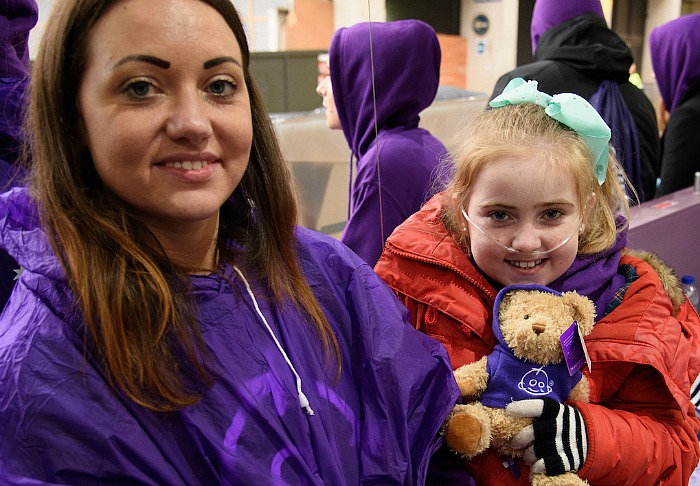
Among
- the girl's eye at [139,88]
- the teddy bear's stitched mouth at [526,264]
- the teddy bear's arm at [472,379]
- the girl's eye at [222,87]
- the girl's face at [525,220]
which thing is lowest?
the teddy bear's arm at [472,379]

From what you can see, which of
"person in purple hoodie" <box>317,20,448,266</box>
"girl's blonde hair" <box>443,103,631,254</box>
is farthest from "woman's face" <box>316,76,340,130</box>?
"girl's blonde hair" <box>443,103,631,254</box>

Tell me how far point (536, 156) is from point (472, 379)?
1.31 feet

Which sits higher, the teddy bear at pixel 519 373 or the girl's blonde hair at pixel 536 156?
the girl's blonde hair at pixel 536 156

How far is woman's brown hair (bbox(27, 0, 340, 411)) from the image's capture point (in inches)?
34.7

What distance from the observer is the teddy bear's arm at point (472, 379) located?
1183 mm

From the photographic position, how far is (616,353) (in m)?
1.21

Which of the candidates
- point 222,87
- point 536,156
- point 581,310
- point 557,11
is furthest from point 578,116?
Answer: point 557,11

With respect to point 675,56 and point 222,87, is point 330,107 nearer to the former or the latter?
point 222,87

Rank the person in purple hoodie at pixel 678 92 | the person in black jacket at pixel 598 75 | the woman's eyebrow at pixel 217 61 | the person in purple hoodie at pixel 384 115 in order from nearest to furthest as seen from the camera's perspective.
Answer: the woman's eyebrow at pixel 217 61
the person in purple hoodie at pixel 384 115
the person in black jacket at pixel 598 75
the person in purple hoodie at pixel 678 92

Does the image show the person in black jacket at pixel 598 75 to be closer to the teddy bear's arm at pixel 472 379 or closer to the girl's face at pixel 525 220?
the girl's face at pixel 525 220

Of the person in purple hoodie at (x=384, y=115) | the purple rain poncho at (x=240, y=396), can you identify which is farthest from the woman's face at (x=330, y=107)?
the purple rain poncho at (x=240, y=396)

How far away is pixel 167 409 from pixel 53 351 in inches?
6.1

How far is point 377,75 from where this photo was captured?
205 cm

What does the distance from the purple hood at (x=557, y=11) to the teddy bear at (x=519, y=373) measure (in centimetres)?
166
